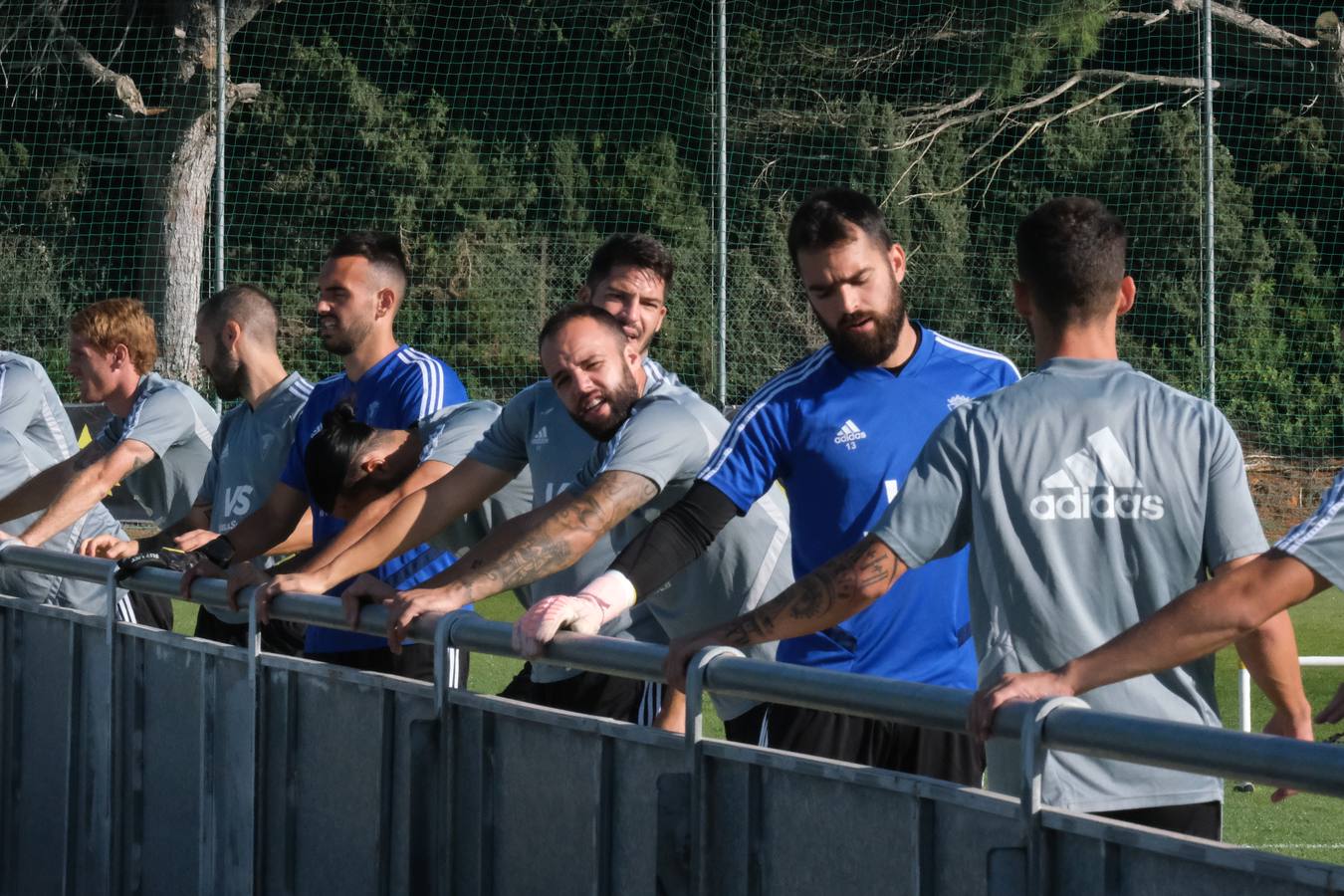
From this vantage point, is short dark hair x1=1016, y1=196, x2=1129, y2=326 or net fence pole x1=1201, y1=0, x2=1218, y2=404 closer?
short dark hair x1=1016, y1=196, x2=1129, y2=326

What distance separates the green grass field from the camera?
6590 mm

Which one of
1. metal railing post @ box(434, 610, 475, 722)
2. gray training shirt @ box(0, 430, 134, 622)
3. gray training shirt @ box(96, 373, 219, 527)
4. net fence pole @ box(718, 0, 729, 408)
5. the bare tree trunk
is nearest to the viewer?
metal railing post @ box(434, 610, 475, 722)

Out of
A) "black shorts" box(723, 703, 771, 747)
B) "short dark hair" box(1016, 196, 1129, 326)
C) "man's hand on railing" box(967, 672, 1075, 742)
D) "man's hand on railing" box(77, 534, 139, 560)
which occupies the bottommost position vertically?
"black shorts" box(723, 703, 771, 747)

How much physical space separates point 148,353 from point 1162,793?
16.8ft

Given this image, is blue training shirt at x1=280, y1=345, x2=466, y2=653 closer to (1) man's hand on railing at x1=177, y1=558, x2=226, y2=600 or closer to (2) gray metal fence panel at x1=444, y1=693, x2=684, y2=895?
(1) man's hand on railing at x1=177, y1=558, x2=226, y2=600

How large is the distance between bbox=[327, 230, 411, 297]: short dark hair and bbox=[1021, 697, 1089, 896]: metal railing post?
3.54 metres

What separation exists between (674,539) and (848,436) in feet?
1.72

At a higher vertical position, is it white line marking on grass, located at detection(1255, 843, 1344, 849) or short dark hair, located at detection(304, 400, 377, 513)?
short dark hair, located at detection(304, 400, 377, 513)

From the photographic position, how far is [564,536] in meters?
3.60

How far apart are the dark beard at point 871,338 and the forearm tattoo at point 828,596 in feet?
3.17

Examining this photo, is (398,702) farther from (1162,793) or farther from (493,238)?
(493,238)

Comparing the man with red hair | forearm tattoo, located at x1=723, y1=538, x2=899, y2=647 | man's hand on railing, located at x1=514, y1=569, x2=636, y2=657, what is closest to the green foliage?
the man with red hair

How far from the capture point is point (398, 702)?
10.6 ft

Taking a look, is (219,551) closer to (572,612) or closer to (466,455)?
(466,455)
